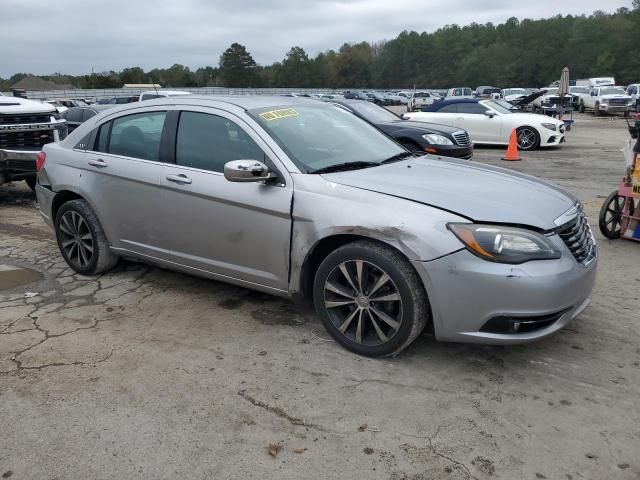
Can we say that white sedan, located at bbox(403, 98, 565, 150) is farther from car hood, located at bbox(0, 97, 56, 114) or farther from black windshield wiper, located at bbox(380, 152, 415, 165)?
black windshield wiper, located at bbox(380, 152, 415, 165)

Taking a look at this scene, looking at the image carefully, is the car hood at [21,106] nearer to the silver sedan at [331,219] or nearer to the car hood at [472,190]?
the silver sedan at [331,219]

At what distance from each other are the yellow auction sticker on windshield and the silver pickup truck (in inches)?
214

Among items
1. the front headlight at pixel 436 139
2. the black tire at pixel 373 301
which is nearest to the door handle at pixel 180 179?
the black tire at pixel 373 301

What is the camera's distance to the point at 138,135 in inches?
178

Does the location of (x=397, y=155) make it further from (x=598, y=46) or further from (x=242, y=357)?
(x=598, y=46)

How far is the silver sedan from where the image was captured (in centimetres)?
307

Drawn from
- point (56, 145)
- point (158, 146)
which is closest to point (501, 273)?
point (158, 146)

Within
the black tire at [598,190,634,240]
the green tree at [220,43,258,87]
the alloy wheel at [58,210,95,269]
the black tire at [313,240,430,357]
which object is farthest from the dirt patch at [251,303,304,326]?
the green tree at [220,43,258,87]

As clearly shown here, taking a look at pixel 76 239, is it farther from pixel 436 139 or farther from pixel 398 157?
pixel 436 139

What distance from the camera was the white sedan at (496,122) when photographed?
14852 mm

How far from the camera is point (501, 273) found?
298 cm

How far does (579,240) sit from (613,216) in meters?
3.22

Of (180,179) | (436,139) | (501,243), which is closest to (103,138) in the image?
(180,179)

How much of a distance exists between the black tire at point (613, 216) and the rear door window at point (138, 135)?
15.5ft
